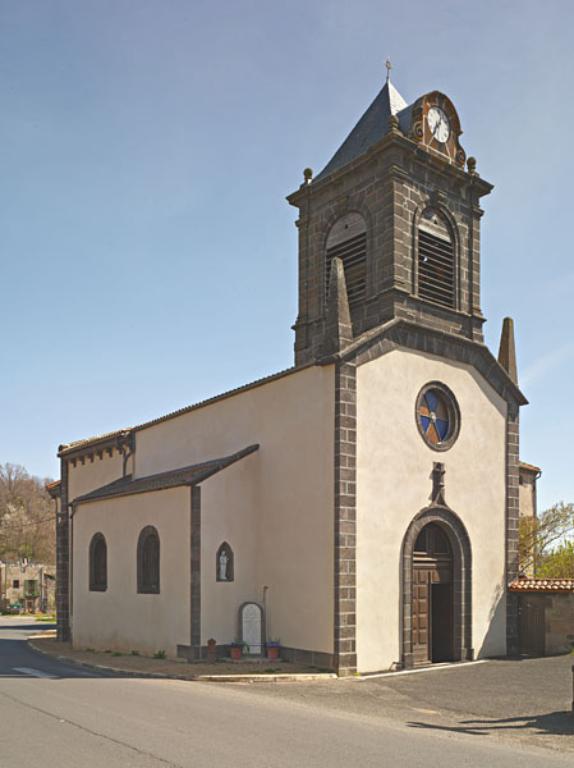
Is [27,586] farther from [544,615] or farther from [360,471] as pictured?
[360,471]

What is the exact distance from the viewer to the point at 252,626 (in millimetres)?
17750

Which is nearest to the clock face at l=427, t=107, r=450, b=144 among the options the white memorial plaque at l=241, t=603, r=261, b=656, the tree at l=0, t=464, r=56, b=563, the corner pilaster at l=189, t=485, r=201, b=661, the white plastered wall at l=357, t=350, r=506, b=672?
the white plastered wall at l=357, t=350, r=506, b=672

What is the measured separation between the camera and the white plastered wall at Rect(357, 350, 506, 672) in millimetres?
16797

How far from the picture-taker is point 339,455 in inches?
649

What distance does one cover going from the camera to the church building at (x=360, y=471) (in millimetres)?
16875

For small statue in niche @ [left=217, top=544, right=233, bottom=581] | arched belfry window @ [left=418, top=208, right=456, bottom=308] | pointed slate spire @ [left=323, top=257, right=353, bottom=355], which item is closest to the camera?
pointed slate spire @ [left=323, top=257, right=353, bottom=355]

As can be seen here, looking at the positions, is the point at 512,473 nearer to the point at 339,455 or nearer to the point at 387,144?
the point at 339,455

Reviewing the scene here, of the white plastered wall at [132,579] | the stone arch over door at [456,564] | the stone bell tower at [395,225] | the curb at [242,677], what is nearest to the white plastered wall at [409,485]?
the stone arch over door at [456,564]

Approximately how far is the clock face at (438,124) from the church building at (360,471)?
59mm

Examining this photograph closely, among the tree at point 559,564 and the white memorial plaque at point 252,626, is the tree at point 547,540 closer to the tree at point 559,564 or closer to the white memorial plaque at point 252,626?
the tree at point 559,564

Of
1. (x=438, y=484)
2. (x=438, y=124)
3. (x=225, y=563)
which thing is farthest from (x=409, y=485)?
(x=438, y=124)

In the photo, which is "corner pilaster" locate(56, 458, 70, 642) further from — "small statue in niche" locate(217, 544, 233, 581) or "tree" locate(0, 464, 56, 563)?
"tree" locate(0, 464, 56, 563)

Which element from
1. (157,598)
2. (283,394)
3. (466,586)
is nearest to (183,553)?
(157,598)

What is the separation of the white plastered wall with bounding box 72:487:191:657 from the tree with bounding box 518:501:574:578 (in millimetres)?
12391
